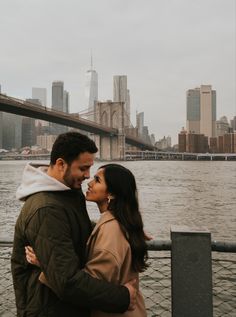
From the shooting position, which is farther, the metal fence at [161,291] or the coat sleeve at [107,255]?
the metal fence at [161,291]

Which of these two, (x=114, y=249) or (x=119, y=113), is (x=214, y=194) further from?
(x=119, y=113)

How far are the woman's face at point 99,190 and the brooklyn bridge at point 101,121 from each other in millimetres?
38290

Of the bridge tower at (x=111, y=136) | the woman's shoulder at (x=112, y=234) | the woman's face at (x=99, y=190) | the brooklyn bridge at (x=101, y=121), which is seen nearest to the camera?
the woman's shoulder at (x=112, y=234)

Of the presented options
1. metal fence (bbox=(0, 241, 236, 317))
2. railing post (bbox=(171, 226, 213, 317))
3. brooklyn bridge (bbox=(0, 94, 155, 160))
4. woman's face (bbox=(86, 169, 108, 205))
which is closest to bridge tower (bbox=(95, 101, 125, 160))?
brooklyn bridge (bbox=(0, 94, 155, 160))

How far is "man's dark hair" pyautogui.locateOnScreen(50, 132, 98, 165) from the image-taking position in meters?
1.61

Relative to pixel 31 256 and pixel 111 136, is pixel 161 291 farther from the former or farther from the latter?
pixel 111 136

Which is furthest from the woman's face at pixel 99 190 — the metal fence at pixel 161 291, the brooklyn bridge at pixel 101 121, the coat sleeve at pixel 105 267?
the brooklyn bridge at pixel 101 121

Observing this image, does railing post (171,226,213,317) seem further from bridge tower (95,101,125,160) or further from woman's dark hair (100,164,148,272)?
bridge tower (95,101,125,160)

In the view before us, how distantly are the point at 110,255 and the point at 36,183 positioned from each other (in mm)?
372

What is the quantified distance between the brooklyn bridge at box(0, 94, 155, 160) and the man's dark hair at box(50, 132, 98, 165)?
3833cm

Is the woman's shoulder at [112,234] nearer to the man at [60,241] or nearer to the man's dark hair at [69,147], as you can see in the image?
the man at [60,241]

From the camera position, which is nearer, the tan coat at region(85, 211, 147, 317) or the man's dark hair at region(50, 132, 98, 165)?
the tan coat at region(85, 211, 147, 317)

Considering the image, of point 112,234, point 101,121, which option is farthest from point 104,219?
point 101,121

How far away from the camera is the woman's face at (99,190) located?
1.71 metres
